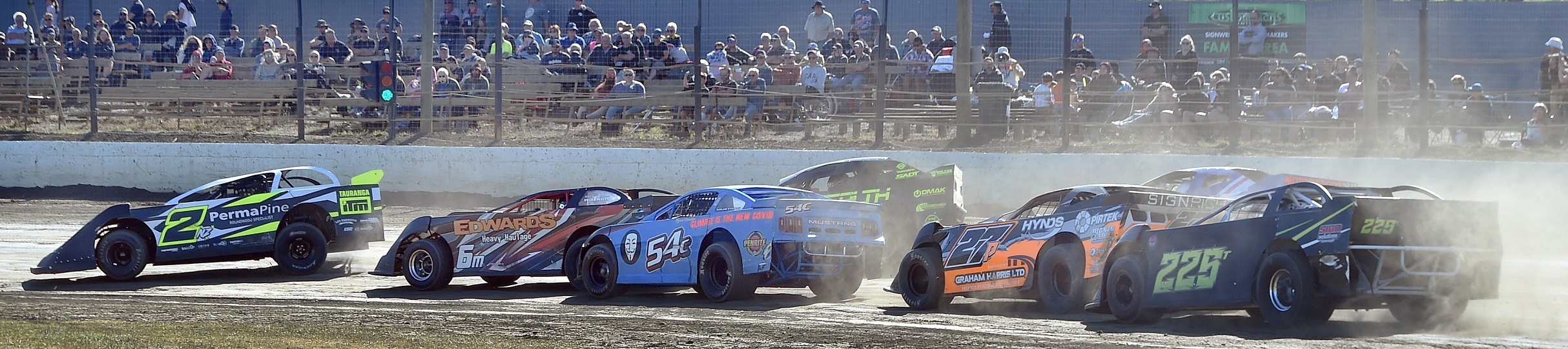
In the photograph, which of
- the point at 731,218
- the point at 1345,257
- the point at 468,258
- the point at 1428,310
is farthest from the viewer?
the point at 468,258

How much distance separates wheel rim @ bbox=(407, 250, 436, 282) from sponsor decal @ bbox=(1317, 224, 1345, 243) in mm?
7912

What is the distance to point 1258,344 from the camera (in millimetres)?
7492

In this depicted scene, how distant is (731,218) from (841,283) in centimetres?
95

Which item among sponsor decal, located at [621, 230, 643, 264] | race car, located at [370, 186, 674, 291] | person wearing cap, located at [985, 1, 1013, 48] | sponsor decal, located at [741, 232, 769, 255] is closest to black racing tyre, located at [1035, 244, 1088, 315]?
sponsor decal, located at [741, 232, 769, 255]

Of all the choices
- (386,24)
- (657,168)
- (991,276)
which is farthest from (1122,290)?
(386,24)

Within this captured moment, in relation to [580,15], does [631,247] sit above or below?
below

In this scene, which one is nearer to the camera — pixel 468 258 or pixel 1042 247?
pixel 1042 247

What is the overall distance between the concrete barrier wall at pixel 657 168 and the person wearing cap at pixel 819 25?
10.5 ft

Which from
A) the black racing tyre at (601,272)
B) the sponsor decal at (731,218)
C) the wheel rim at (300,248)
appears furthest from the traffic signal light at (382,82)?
the sponsor decal at (731,218)

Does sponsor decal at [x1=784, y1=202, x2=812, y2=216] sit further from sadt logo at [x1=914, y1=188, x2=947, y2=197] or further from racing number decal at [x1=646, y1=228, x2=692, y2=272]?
sadt logo at [x1=914, y1=188, x2=947, y2=197]

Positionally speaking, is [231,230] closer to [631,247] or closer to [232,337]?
[631,247]

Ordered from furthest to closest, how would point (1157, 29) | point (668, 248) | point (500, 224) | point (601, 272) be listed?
point (1157, 29) → point (500, 224) → point (601, 272) → point (668, 248)

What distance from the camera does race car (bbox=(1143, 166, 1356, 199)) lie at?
12555 millimetres

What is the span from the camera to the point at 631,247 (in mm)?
11594
